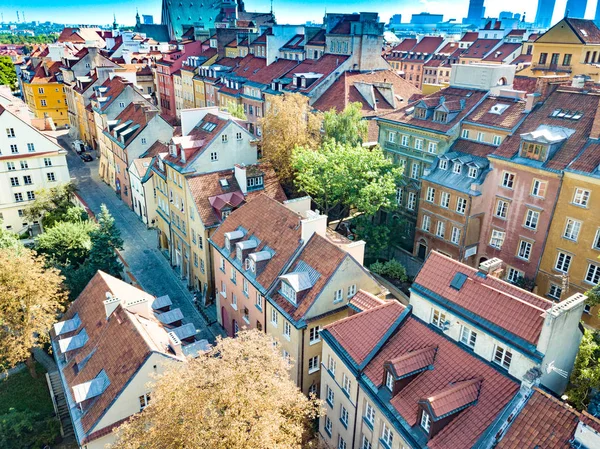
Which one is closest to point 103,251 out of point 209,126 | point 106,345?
point 209,126

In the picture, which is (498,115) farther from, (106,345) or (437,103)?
(106,345)

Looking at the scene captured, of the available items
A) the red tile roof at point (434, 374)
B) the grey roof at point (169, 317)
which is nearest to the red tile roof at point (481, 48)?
the red tile roof at point (434, 374)

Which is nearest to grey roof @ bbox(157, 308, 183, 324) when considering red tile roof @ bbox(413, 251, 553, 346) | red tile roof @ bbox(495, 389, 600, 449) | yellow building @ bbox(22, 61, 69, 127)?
red tile roof @ bbox(413, 251, 553, 346)

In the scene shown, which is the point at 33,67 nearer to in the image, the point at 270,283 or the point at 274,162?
the point at 274,162

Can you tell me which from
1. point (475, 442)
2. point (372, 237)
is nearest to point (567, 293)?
point (372, 237)

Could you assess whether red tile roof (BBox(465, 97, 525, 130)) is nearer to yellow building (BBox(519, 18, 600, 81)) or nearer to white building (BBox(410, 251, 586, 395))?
white building (BBox(410, 251, 586, 395))

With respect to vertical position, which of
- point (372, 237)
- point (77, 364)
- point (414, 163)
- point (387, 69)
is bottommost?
point (77, 364)
